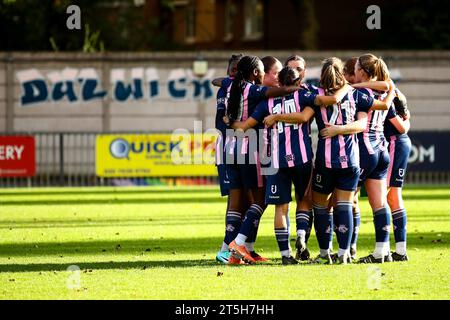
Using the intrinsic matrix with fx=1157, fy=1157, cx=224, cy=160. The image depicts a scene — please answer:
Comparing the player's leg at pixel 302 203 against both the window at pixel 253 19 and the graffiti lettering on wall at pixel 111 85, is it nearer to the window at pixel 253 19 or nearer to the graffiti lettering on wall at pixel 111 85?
the graffiti lettering on wall at pixel 111 85

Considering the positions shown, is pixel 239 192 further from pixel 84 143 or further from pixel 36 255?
pixel 84 143

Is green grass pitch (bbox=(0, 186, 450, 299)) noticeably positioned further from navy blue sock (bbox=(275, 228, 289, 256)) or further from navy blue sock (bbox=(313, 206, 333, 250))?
navy blue sock (bbox=(313, 206, 333, 250))

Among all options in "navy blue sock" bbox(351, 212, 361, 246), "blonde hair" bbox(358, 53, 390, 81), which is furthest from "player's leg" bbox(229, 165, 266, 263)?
"blonde hair" bbox(358, 53, 390, 81)

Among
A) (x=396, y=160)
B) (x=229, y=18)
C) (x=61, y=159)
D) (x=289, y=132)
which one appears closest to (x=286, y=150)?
(x=289, y=132)

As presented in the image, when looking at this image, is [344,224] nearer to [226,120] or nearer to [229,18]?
[226,120]

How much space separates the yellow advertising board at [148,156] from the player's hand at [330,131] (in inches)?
660

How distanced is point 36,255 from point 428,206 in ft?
32.8

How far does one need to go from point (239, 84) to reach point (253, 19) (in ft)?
124

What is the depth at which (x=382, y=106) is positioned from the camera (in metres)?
12.2

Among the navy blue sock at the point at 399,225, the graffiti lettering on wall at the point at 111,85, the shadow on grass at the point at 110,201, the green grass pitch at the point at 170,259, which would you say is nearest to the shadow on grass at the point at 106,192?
the shadow on grass at the point at 110,201

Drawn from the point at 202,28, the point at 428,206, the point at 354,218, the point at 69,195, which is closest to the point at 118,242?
the point at 354,218

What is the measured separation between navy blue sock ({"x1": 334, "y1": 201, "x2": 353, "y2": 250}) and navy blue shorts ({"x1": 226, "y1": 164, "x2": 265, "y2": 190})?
97 centimetres

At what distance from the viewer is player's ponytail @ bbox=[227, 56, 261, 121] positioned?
486 inches
